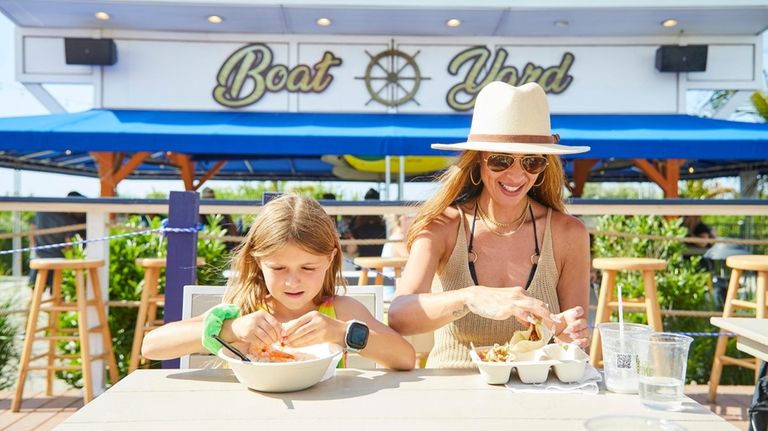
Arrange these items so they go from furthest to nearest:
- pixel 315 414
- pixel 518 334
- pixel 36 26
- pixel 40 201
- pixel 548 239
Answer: pixel 36 26 → pixel 40 201 → pixel 548 239 → pixel 518 334 → pixel 315 414

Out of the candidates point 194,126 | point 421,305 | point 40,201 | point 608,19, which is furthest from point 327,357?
point 608,19

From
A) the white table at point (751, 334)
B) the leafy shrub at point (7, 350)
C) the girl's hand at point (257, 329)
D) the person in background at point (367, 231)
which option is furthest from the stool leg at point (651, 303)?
the leafy shrub at point (7, 350)

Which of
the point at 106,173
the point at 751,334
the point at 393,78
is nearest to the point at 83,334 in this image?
the point at 751,334

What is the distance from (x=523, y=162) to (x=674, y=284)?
3.34 m

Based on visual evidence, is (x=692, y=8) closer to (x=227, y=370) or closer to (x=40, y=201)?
(x=40, y=201)

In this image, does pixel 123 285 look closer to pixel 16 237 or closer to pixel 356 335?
pixel 16 237

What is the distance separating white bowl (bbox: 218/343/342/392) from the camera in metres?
1.20

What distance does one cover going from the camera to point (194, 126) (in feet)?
22.0

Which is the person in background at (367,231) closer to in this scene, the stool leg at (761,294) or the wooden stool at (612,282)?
the wooden stool at (612,282)

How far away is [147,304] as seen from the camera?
3.61 meters

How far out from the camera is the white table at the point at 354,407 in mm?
1069

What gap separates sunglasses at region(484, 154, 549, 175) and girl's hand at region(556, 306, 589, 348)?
0.50m

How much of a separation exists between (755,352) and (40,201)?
342cm

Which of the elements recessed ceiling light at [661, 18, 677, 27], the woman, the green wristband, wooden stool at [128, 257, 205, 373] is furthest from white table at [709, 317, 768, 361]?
recessed ceiling light at [661, 18, 677, 27]
